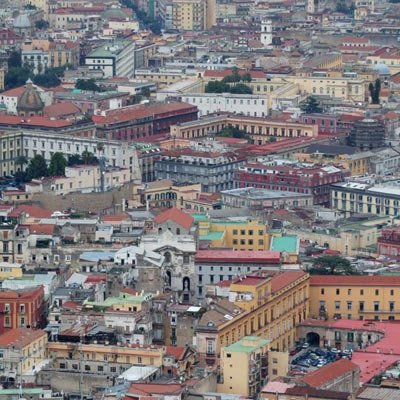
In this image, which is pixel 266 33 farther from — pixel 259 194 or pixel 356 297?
pixel 356 297

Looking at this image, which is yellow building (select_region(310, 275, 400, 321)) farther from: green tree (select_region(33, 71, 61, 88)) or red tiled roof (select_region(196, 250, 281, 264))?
green tree (select_region(33, 71, 61, 88))

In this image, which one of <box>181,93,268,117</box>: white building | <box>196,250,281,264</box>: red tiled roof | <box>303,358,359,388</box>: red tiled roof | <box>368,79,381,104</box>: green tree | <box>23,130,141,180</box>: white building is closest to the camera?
<box>303,358,359,388</box>: red tiled roof

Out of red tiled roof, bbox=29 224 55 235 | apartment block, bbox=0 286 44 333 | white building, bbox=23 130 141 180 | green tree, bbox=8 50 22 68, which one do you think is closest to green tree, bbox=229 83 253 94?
white building, bbox=23 130 141 180

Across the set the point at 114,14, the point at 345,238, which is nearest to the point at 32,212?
the point at 345,238

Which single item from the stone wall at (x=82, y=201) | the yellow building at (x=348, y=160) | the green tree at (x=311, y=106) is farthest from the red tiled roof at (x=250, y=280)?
the green tree at (x=311, y=106)

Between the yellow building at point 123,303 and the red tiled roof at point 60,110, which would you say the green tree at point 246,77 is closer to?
the red tiled roof at point 60,110

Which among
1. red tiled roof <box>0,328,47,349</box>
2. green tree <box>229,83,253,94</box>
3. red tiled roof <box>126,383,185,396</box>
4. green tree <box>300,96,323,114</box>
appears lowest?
green tree <box>300,96,323,114</box>
